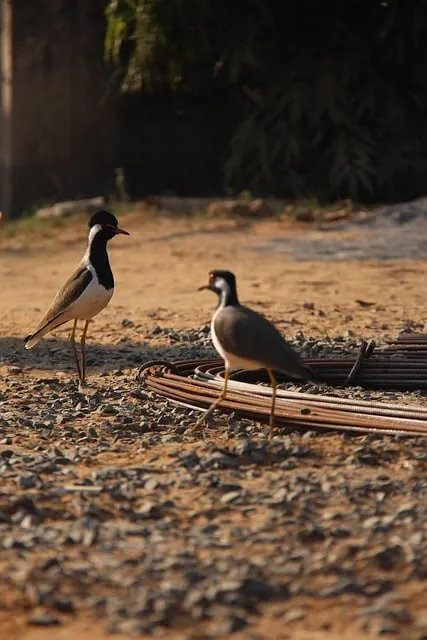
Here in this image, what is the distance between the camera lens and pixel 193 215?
14961 millimetres

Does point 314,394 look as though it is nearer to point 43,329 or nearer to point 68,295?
Result: point 68,295

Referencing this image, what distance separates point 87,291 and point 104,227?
19.4 inches

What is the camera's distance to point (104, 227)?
8.13 m

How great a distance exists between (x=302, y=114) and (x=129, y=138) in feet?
8.00

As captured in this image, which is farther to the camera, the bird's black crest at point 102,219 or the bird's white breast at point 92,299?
the bird's black crest at point 102,219

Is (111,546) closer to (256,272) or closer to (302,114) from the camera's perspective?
(256,272)

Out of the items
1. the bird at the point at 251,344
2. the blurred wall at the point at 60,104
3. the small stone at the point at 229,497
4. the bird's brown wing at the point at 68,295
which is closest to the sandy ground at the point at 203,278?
the bird's brown wing at the point at 68,295

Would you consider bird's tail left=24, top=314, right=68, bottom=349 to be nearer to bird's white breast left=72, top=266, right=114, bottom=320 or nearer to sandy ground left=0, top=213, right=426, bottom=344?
bird's white breast left=72, top=266, right=114, bottom=320

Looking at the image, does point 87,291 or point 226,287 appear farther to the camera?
point 87,291

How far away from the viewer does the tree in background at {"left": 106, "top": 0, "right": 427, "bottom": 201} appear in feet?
50.4

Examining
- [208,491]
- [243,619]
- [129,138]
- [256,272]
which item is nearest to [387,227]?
[256,272]

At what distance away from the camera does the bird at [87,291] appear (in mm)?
7840

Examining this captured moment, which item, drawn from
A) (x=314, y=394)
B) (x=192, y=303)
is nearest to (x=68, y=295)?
(x=314, y=394)

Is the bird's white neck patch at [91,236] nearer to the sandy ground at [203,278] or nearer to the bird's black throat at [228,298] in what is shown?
the sandy ground at [203,278]
